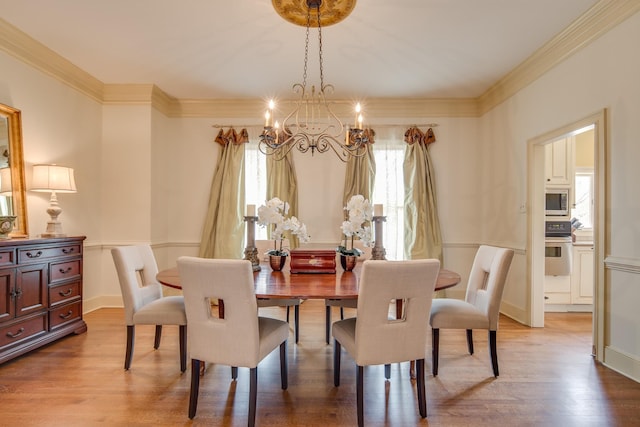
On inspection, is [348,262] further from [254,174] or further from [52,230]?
[52,230]

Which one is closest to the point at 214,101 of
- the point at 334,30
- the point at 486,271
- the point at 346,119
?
the point at 346,119

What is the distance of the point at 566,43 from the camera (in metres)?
3.09

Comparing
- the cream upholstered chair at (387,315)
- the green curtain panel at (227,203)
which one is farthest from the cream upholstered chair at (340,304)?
the green curtain panel at (227,203)

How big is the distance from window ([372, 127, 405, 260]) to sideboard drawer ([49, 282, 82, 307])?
134 inches

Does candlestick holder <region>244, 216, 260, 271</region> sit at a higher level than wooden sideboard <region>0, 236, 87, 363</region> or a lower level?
higher

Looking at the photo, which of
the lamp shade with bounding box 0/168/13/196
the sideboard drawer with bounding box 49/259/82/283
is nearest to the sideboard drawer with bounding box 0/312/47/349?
the sideboard drawer with bounding box 49/259/82/283

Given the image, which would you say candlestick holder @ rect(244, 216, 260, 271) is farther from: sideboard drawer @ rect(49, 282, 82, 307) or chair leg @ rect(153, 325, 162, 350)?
sideboard drawer @ rect(49, 282, 82, 307)

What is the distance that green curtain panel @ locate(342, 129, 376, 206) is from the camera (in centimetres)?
459

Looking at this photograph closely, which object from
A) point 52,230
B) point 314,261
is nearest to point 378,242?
point 314,261

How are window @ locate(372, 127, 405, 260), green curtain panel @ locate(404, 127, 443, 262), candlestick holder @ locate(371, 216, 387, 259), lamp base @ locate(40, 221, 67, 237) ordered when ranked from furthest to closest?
window @ locate(372, 127, 405, 260)
green curtain panel @ locate(404, 127, 443, 262)
lamp base @ locate(40, 221, 67, 237)
candlestick holder @ locate(371, 216, 387, 259)

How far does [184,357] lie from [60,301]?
1.43 meters

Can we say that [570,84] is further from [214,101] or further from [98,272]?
[98,272]

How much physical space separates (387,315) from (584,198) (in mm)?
4331

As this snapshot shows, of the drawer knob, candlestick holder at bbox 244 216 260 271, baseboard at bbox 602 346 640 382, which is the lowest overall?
baseboard at bbox 602 346 640 382
